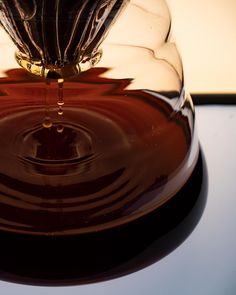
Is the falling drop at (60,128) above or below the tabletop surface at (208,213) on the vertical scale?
above

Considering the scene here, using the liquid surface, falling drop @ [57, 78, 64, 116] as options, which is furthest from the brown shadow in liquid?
falling drop @ [57, 78, 64, 116]

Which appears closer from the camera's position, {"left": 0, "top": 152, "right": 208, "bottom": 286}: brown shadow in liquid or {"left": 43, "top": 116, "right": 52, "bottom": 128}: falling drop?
{"left": 0, "top": 152, "right": 208, "bottom": 286}: brown shadow in liquid

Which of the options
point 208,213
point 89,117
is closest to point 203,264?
point 208,213

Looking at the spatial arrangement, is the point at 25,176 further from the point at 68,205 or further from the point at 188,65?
the point at 188,65

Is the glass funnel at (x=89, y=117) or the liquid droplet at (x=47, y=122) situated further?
the liquid droplet at (x=47, y=122)

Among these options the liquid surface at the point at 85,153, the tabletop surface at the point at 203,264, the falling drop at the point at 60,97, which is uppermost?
the falling drop at the point at 60,97

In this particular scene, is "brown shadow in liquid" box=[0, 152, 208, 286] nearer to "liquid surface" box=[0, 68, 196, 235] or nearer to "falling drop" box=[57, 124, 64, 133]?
"liquid surface" box=[0, 68, 196, 235]

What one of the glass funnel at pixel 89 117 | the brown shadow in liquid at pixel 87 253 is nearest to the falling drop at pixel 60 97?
the glass funnel at pixel 89 117

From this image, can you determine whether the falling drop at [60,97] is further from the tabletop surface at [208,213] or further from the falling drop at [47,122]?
the tabletop surface at [208,213]
